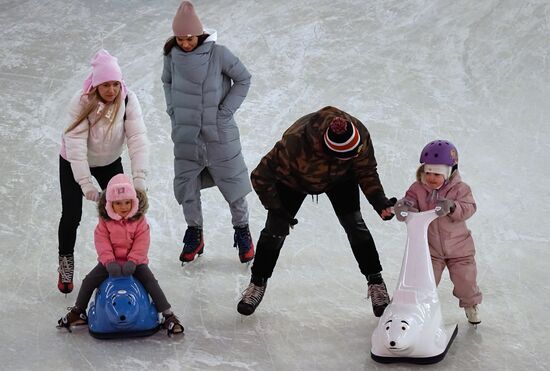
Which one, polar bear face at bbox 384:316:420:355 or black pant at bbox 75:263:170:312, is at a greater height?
black pant at bbox 75:263:170:312

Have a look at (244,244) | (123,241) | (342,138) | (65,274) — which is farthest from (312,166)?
(65,274)

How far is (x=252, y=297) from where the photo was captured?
191 inches

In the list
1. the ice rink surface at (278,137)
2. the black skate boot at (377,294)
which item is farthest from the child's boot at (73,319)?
the black skate boot at (377,294)

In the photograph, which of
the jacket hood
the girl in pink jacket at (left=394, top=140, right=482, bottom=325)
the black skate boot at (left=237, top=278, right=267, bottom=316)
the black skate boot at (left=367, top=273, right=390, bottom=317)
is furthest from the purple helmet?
the jacket hood

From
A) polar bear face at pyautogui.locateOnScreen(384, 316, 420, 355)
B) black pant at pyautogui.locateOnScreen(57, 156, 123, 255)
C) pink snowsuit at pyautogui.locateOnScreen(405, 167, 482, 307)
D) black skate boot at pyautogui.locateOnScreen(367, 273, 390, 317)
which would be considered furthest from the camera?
black pant at pyautogui.locateOnScreen(57, 156, 123, 255)

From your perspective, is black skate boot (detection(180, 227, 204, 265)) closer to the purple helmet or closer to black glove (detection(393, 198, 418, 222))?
black glove (detection(393, 198, 418, 222))

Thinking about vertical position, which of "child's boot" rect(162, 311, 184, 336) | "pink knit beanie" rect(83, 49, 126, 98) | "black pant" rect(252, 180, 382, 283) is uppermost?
"pink knit beanie" rect(83, 49, 126, 98)

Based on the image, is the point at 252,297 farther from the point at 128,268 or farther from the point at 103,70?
the point at 103,70

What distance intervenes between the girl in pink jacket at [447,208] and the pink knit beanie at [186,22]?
133 cm

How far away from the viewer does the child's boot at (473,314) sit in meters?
4.72

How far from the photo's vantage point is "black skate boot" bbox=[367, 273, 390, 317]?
4.75 m

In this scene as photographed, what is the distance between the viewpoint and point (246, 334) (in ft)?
15.5

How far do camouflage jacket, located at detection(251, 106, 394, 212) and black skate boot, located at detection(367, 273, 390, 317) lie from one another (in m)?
0.37

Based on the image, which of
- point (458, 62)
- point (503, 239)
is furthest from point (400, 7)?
point (503, 239)
